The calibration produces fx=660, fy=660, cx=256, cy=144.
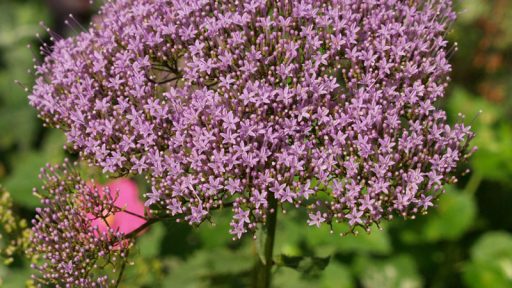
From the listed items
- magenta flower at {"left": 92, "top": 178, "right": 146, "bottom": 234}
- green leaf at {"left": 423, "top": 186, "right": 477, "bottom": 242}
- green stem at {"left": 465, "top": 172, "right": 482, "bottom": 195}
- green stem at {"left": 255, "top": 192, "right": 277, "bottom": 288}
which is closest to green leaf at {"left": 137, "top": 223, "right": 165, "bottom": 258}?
magenta flower at {"left": 92, "top": 178, "right": 146, "bottom": 234}

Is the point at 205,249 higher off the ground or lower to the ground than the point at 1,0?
lower

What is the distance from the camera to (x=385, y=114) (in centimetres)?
347

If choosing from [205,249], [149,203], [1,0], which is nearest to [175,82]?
[149,203]

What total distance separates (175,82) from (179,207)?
33.1 inches

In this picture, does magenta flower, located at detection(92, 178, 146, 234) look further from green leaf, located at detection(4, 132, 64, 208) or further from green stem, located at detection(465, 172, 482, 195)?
green stem, located at detection(465, 172, 482, 195)

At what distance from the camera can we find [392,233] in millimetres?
6324

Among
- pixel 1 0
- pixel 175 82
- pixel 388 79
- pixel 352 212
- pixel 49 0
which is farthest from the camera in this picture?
pixel 49 0

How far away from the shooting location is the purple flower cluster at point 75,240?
339cm

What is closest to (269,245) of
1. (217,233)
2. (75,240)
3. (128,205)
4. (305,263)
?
(305,263)

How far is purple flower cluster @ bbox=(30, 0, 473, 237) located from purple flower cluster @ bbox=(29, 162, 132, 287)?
0.23m

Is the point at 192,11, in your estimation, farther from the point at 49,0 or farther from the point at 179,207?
the point at 49,0

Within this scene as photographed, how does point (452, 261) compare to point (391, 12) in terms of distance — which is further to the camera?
point (452, 261)

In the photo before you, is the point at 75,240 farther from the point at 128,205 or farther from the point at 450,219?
the point at 450,219

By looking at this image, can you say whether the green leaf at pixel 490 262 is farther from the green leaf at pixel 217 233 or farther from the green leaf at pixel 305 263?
the green leaf at pixel 305 263
